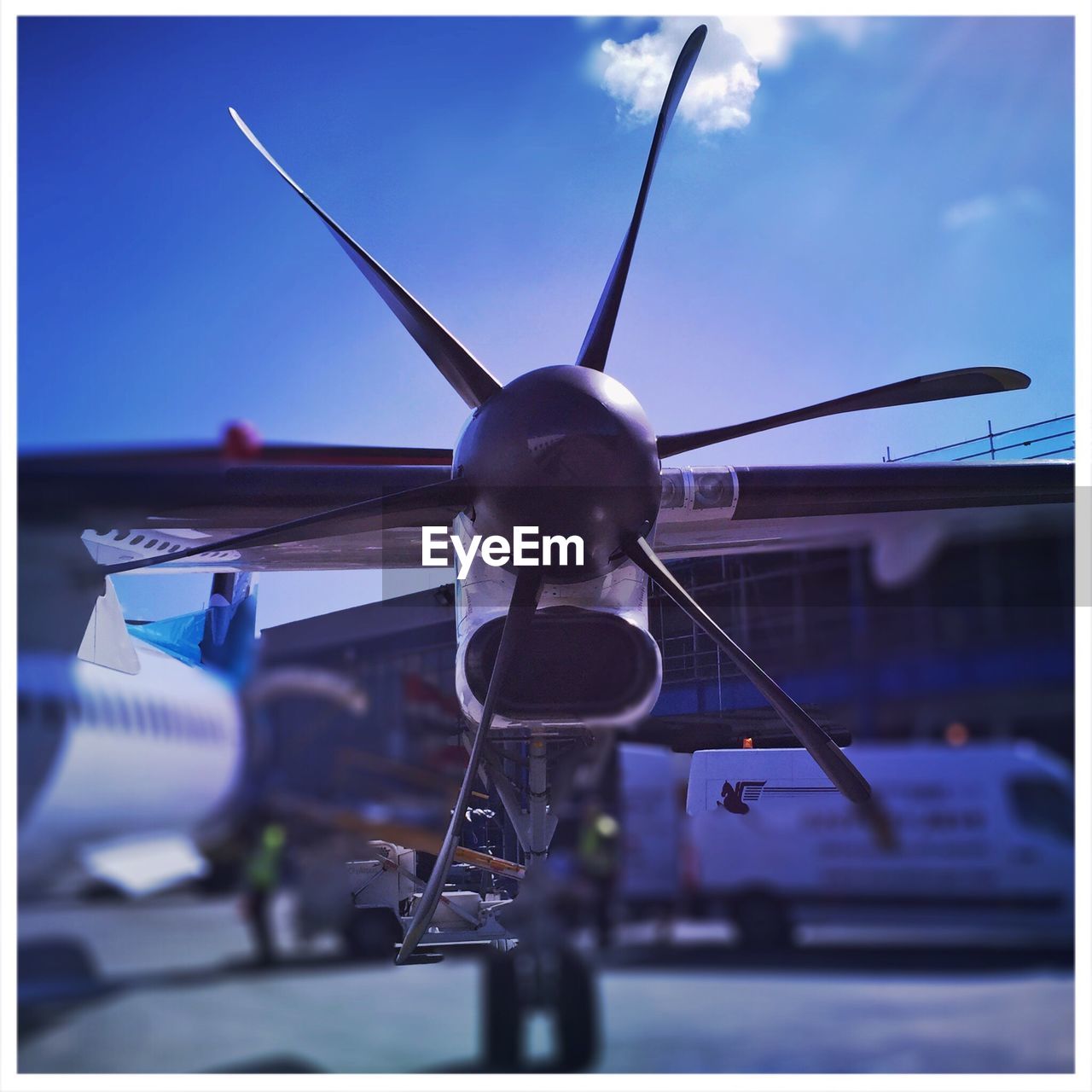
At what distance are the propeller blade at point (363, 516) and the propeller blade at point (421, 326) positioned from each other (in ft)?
1.27

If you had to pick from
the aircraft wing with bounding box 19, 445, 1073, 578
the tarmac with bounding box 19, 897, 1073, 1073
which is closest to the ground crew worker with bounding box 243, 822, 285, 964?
the tarmac with bounding box 19, 897, 1073, 1073

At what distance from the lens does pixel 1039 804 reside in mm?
2176

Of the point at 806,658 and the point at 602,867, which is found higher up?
the point at 806,658

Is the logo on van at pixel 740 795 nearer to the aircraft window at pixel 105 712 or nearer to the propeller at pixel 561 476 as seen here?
the propeller at pixel 561 476

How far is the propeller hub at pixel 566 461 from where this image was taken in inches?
106

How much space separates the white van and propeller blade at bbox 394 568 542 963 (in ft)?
2.13

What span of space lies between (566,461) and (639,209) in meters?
1.16

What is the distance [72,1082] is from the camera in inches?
101

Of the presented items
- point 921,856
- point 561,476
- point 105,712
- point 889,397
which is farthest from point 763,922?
point 889,397

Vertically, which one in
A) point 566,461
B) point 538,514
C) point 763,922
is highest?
point 566,461

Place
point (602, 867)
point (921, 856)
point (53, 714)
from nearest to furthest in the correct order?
point (921, 856) < point (602, 867) < point (53, 714)

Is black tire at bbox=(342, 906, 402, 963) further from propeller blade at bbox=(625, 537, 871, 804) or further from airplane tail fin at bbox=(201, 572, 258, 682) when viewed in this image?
propeller blade at bbox=(625, 537, 871, 804)

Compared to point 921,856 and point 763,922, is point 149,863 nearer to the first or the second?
point 763,922

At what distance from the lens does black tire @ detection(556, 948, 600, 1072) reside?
2438 mm
